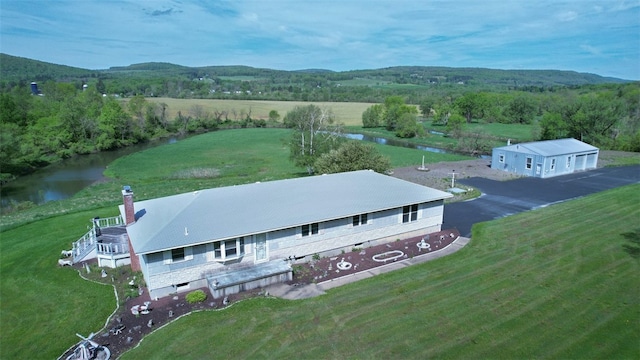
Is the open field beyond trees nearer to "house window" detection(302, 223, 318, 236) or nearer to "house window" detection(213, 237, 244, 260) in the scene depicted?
"house window" detection(213, 237, 244, 260)

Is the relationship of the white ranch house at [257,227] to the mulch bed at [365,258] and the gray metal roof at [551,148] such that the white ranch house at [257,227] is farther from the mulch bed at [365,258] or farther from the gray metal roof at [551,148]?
the gray metal roof at [551,148]

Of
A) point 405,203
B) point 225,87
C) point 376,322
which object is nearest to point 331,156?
point 405,203

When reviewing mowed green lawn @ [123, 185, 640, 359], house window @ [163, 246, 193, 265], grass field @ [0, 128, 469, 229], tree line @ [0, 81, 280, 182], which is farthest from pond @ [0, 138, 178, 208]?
mowed green lawn @ [123, 185, 640, 359]

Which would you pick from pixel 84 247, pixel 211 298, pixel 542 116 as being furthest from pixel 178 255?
pixel 542 116

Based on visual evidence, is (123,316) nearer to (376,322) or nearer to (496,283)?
(376,322)

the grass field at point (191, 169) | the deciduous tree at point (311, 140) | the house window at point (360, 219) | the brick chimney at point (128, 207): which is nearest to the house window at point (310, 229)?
the house window at point (360, 219)

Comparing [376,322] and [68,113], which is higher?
[68,113]

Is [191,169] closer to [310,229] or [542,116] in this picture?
[310,229]
